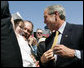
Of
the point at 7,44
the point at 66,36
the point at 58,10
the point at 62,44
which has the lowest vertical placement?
the point at 62,44

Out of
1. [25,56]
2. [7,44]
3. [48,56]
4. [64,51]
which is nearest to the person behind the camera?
[7,44]

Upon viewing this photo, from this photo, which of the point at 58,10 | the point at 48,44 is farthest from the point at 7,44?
the point at 58,10

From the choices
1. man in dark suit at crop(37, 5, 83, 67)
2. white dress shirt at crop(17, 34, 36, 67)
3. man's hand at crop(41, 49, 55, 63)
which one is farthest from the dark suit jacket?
white dress shirt at crop(17, 34, 36, 67)

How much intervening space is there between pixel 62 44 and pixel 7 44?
1.20m

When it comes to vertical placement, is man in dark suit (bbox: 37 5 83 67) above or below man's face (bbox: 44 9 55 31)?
below

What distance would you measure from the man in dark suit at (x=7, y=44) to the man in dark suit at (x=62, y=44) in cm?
79

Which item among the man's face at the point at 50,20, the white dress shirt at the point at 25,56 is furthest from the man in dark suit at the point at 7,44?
the man's face at the point at 50,20

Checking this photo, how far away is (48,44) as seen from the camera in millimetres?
3293

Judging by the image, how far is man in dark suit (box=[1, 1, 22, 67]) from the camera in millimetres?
2027

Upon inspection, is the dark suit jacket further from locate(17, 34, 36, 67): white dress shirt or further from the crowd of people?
locate(17, 34, 36, 67): white dress shirt

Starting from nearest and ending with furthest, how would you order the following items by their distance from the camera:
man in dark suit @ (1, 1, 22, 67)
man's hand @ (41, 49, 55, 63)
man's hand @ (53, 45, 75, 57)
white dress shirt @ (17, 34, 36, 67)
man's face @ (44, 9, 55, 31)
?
man in dark suit @ (1, 1, 22, 67) → white dress shirt @ (17, 34, 36, 67) → man's hand @ (53, 45, 75, 57) → man's hand @ (41, 49, 55, 63) → man's face @ (44, 9, 55, 31)

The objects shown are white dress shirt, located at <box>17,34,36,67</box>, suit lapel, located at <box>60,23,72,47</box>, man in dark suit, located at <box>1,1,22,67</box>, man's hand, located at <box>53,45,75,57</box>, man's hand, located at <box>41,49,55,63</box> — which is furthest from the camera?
suit lapel, located at <box>60,23,72,47</box>

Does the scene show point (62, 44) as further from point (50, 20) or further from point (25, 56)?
point (25, 56)

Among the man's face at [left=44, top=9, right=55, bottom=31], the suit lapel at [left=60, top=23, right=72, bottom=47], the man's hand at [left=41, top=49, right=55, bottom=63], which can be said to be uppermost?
the man's face at [left=44, top=9, right=55, bottom=31]
